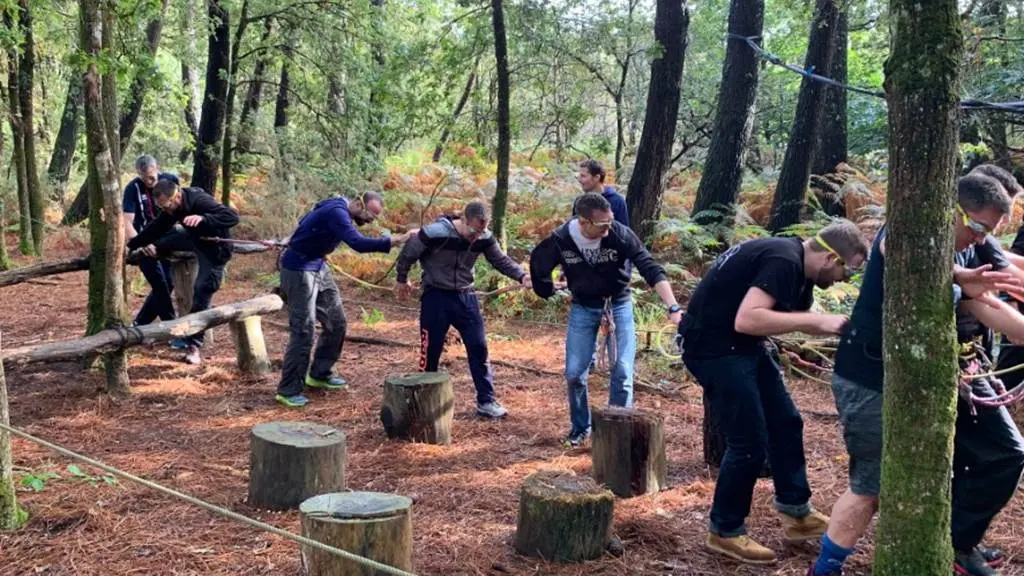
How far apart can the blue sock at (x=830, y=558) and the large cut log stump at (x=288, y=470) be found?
9.03ft

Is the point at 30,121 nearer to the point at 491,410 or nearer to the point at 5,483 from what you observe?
the point at 491,410

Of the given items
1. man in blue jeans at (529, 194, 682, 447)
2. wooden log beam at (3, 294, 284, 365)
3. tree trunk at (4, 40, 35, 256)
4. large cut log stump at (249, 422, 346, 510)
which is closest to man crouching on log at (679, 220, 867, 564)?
man in blue jeans at (529, 194, 682, 447)

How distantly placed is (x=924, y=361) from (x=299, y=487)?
350 centimetres

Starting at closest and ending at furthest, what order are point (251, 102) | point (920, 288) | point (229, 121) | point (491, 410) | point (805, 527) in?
point (920, 288) → point (805, 527) → point (491, 410) → point (229, 121) → point (251, 102)

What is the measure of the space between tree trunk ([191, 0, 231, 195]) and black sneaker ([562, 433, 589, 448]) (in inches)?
380

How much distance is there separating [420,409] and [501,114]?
246 inches

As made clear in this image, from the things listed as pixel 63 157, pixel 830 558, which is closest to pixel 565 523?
pixel 830 558

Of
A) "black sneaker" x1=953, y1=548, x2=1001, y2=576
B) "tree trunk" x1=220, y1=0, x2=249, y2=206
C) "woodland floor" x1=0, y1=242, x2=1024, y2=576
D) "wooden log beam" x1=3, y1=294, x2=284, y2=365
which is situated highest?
"tree trunk" x1=220, y1=0, x2=249, y2=206

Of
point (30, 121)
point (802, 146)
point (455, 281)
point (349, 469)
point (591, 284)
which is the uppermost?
point (802, 146)

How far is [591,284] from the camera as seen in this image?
593 centimetres

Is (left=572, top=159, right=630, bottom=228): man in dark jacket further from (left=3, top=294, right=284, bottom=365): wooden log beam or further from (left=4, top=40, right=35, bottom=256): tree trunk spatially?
(left=4, top=40, right=35, bottom=256): tree trunk

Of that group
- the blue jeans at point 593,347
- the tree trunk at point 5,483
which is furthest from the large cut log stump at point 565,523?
the tree trunk at point 5,483

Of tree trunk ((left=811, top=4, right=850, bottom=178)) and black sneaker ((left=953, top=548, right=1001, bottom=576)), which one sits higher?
tree trunk ((left=811, top=4, right=850, bottom=178))

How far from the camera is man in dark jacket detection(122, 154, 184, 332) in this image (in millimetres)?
8391
